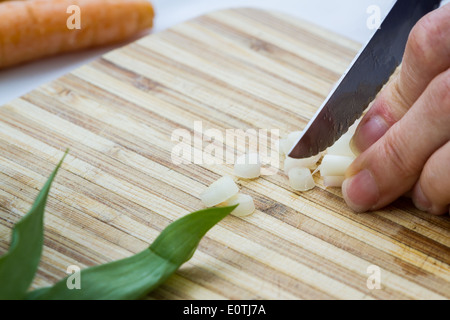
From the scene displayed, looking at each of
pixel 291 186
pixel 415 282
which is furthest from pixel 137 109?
pixel 415 282

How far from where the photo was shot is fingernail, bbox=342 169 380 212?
1.34m

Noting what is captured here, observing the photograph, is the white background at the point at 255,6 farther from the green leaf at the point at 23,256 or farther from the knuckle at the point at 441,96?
the green leaf at the point at 23,256

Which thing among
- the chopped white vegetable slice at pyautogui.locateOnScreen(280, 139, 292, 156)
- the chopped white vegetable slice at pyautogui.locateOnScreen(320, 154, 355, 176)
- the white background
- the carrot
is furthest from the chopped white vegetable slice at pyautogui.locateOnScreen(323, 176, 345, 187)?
the carrot

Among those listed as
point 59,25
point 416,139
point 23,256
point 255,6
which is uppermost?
point 416,139

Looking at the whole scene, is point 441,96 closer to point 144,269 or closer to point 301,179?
point 301,179

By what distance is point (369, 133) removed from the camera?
1423mm

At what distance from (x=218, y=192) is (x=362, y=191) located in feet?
0.98

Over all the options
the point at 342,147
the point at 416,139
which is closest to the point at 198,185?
the point at 342,147

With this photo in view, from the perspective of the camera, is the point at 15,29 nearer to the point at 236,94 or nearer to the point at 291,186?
the point at 236,94

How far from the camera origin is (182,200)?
1.37 metres

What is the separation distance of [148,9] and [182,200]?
103 centimetres

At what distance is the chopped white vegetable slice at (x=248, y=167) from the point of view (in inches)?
56.6

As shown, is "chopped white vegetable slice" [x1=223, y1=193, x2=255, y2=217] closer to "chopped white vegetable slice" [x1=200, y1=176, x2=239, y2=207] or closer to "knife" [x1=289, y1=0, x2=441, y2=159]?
"chopped white vegetable slice" [x1=200, y1=176, x2=239, y2=207]

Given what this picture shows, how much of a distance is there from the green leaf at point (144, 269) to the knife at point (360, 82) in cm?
26
